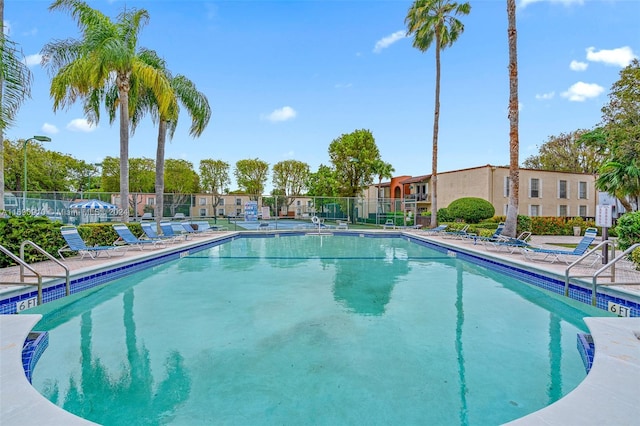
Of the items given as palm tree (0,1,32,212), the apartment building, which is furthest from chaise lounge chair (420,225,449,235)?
palm tree (0,1,32,212)

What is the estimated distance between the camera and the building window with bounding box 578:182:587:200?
26.3m

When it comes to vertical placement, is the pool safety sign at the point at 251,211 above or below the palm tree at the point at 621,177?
below

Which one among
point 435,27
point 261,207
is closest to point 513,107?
point 435,27

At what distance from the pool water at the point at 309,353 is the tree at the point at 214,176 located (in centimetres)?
4068

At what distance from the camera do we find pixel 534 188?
24.6 metres

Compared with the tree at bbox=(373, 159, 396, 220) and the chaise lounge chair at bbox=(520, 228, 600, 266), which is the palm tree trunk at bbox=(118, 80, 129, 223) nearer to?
the chaise lounge chair at bbox=(520, 228, 600, 266)

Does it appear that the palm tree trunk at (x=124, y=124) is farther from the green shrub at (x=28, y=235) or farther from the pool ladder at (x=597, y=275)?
the pool ladder at (x=597, y=275)

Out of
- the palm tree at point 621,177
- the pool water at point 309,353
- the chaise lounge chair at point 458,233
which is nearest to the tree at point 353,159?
the chaise lounge chair at point 458,233

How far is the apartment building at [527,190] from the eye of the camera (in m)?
23.0

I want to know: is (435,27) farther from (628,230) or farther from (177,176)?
(177,176)

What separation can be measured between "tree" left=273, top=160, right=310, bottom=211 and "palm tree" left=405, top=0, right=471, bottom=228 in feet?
87.8

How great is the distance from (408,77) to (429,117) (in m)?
3.85

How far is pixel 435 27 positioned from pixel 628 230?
14566 mm

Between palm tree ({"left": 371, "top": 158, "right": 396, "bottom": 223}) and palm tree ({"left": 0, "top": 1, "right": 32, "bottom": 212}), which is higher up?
palm tree ({"left": 371, "top": 158, "right": 396, "bottom": 223})
